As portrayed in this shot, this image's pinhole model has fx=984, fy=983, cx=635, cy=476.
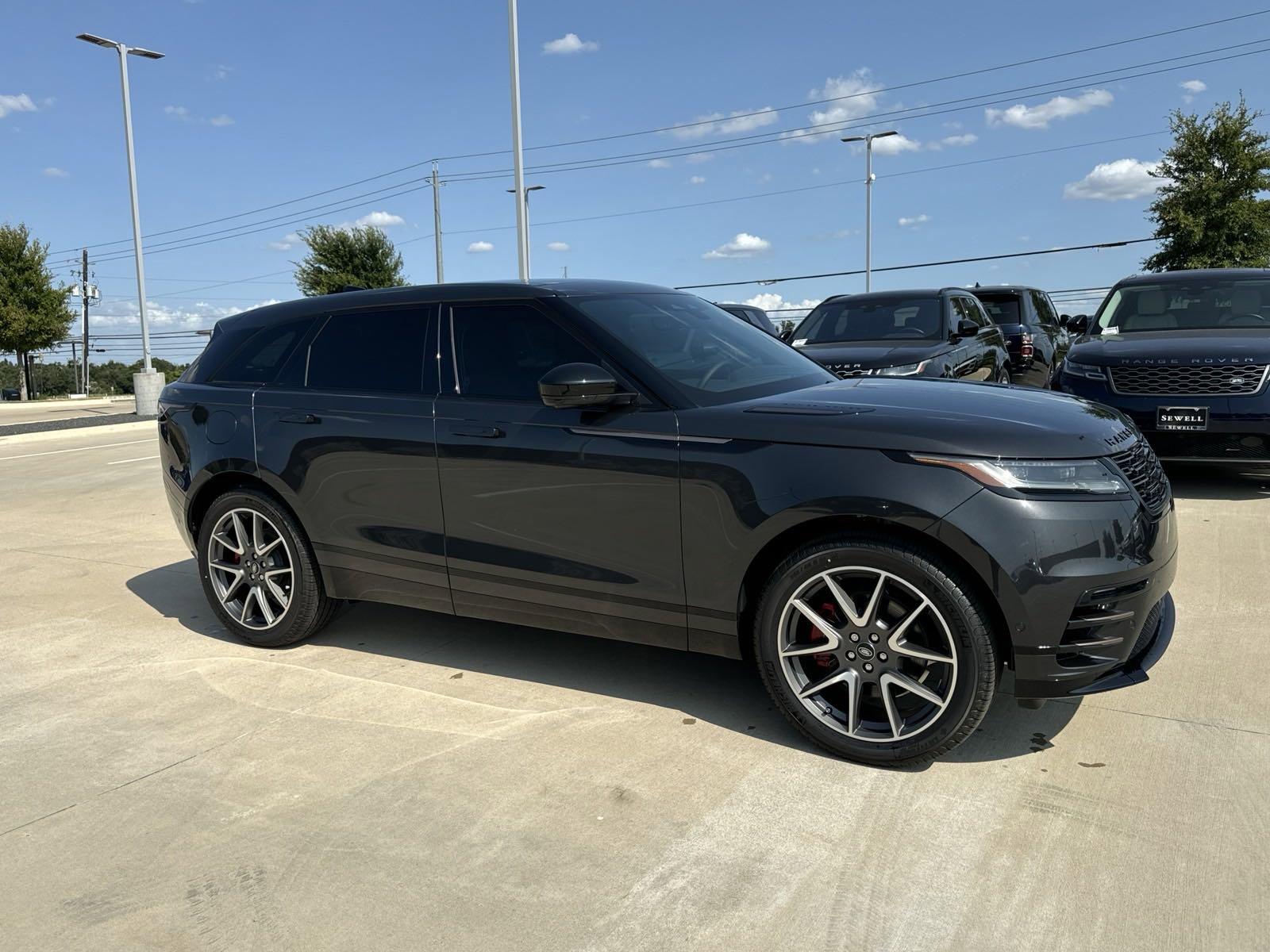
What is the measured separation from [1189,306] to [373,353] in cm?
773

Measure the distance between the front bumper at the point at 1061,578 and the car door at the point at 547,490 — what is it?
3.53 ft

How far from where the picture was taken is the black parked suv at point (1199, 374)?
721 centimetres

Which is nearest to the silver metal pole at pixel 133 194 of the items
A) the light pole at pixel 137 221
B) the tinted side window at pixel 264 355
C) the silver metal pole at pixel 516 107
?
the light pole at pixel 137 221

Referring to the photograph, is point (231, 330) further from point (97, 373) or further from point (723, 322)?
point (97, 373)

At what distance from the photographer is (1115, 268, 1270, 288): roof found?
9000 mm

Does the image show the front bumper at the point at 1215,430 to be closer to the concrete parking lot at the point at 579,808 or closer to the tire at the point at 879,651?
the concrete parking lot at the point at 579,808

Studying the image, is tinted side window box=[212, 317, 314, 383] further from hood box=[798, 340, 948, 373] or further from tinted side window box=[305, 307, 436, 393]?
hood box=[798, 340, 948, 373]

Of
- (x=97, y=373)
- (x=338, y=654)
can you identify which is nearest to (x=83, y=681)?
(x=338, y=654)

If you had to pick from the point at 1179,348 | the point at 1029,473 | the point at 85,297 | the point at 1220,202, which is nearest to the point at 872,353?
the point at 1179,348

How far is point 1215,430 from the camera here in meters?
7.27

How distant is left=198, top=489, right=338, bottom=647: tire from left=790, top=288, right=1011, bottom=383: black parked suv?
5576 mm

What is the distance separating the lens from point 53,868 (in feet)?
9.58

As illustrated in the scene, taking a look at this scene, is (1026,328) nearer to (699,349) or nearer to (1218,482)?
(1218,482)

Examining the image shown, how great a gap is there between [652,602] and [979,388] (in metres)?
1.58
